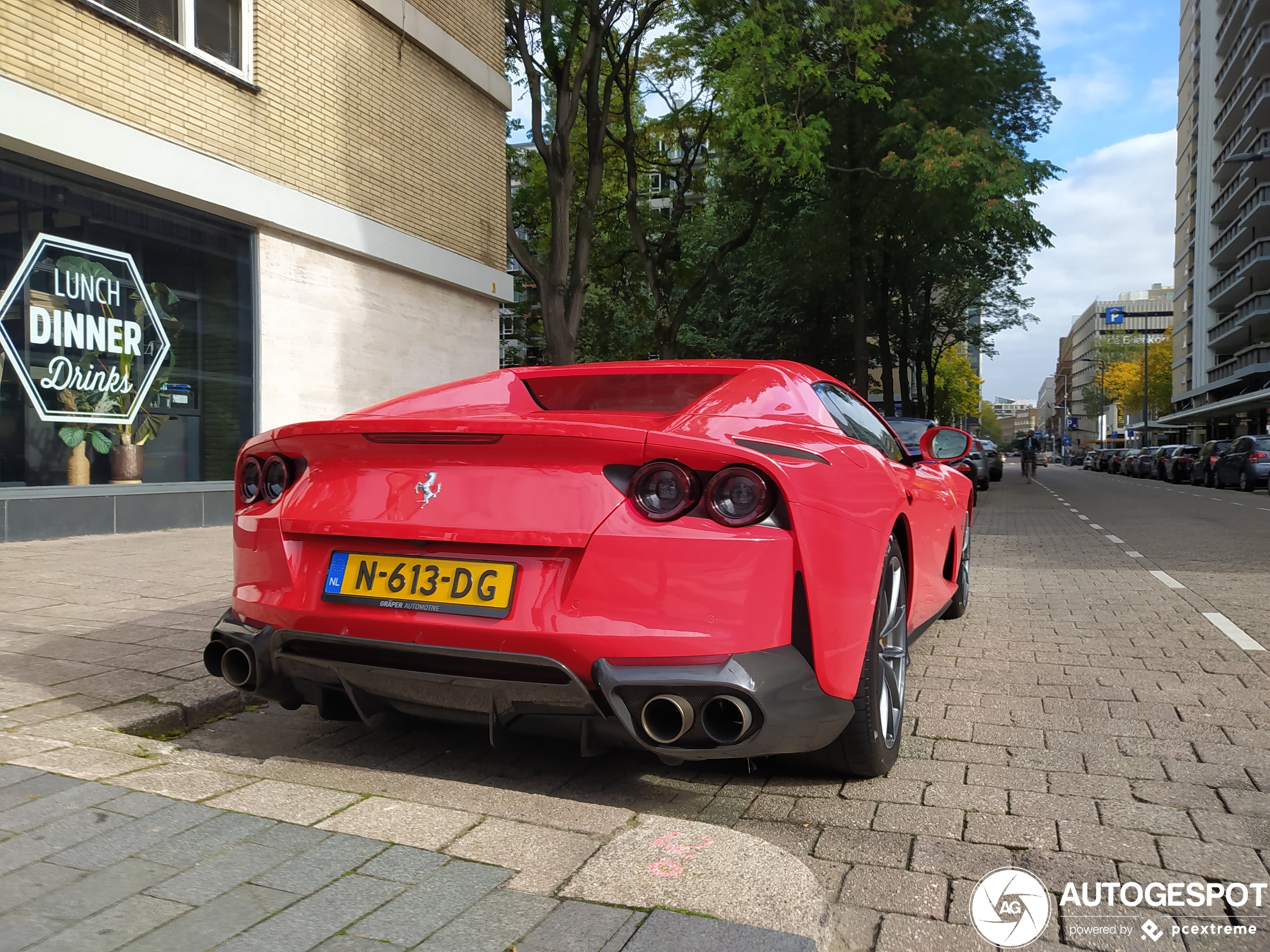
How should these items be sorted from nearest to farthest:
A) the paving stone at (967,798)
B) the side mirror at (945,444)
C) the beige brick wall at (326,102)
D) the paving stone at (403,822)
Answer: the paving stone at (403,822) < the paving stone at (967,798) < the side mirror at (945,444) < the beige brick wall at (326,102)

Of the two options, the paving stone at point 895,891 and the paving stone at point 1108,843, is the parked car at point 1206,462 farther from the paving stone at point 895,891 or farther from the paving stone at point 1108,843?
the paving stone at point 895,891

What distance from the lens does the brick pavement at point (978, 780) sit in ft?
8.43

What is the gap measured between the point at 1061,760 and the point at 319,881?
2.50 metres

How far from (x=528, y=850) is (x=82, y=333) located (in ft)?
30.9

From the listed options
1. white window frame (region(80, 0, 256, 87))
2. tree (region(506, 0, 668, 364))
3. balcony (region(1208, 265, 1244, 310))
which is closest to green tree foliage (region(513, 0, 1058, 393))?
tree (region(506, 0, 668, 364))

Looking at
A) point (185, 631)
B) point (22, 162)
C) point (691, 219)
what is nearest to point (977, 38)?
point (691, 219)

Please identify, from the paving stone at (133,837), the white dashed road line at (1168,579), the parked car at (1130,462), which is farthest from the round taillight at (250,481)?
the parked car at (1130,462)

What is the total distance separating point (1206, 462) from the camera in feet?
111

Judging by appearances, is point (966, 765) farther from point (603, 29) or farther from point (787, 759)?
point (603, 29)

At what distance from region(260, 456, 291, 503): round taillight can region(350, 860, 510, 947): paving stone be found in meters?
1.43

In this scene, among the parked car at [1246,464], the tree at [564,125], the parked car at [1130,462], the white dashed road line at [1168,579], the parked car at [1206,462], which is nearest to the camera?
the white dashed road line at [1168,579]

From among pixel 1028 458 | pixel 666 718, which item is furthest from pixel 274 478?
pixel 1028 458

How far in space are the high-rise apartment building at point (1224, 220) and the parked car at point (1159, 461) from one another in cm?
708

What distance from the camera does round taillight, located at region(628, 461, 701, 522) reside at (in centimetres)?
272
